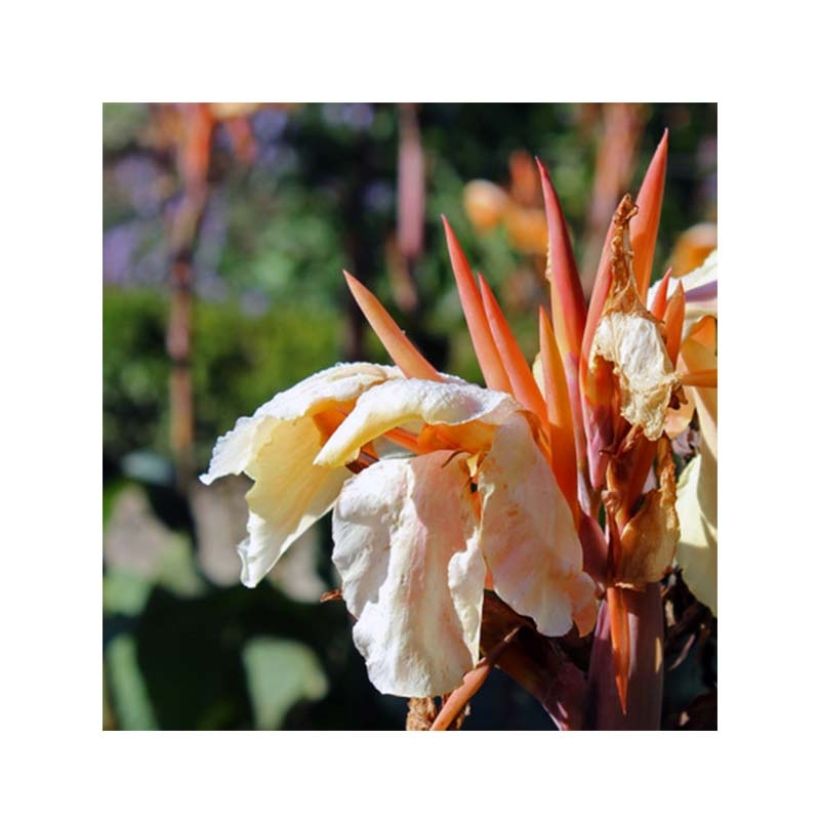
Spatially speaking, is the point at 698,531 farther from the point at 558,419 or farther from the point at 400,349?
the point at 400,349

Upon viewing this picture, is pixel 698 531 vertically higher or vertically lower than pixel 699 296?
lower

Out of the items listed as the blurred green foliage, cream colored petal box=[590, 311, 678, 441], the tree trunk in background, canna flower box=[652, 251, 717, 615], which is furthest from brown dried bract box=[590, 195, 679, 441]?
the tree trunk in background

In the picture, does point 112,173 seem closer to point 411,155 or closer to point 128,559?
point 128,559

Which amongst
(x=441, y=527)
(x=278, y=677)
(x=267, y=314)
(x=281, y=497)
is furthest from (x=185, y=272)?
(x=441, y=527)

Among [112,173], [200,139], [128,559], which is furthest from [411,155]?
[128,559]

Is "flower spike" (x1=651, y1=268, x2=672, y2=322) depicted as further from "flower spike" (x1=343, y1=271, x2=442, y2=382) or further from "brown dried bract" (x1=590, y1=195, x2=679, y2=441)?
"flower spike" (x1=343, y1=271, x2=442, y2=382)

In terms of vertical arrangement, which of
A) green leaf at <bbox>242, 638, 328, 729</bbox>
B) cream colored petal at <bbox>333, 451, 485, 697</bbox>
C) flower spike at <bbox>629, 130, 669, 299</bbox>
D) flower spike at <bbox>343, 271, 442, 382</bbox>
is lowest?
green leaf at <bbox>242, 638, 328, 729</bbox>
